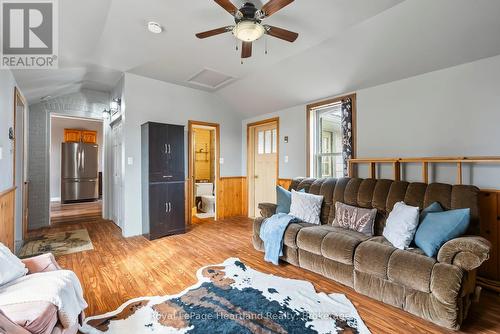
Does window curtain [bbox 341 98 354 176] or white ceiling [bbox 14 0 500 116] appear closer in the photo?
white ceiling [bbox 14 0 500 116]

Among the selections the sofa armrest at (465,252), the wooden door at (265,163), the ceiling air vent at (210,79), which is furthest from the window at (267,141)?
the sofa armrest at (465,252)

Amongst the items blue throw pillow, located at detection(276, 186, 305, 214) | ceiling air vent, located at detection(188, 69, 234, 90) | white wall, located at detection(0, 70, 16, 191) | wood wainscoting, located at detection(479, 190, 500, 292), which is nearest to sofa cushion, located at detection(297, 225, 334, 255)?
blue throw pillow, located at detection(276, 186, 305, 214)

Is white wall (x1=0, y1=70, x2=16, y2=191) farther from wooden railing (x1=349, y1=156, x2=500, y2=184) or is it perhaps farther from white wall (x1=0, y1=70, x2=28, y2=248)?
wooden railing (x1=349, y1=156, x2=500, y2=184)

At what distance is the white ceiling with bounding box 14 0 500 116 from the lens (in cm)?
235

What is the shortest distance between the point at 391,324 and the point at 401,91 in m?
2.74

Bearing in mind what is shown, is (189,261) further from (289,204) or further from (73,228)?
(73,228)

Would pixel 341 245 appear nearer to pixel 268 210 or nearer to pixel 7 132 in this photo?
pixel 268 210

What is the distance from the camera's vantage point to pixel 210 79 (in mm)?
4453

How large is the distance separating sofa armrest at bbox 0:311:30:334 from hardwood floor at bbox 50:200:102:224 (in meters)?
4.92

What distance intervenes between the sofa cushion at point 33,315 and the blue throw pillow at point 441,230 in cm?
265

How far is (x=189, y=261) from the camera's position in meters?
3.07

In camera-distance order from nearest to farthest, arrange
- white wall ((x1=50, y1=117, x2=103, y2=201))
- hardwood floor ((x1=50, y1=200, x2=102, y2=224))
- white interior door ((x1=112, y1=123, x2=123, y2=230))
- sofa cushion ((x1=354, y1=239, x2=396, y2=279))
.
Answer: sofa cushion ((x1=354, y1=239, x2=396, y2=279)) < white interior door ((x1=112, y1=123, x2=123, y2=230)) < hardwood floor ((x1=50, y1=200, x2=102, y2=224)) < white wall ((x1=50, y1=117, x2=103, y2=201))

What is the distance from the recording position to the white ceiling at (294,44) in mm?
2350

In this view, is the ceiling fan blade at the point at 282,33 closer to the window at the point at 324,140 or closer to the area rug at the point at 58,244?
the window at the point at 324,140
